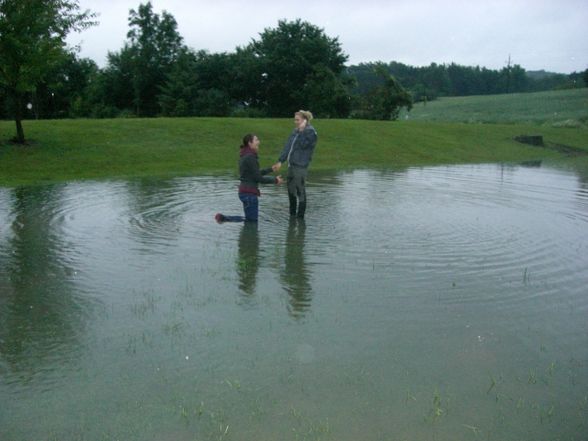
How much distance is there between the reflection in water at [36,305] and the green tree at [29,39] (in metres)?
12.5

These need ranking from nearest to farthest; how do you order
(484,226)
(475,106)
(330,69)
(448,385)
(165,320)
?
(448,385), (165,320), (484,226), (330,69), (475,106)

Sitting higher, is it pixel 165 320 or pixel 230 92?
pixel 230 92

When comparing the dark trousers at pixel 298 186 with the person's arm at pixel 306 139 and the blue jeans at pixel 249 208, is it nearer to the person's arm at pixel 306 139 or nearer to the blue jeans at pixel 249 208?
the person's arm at pixel 306 139

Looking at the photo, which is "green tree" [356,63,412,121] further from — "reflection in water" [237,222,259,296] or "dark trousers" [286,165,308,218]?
"reflection in water" [237,222,259,296]

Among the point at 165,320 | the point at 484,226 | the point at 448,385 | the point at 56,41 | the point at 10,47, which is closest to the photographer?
the point at 448,385

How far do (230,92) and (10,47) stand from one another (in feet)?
161

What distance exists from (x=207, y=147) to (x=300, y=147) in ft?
51.7

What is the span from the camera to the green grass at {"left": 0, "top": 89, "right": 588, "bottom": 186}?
22.4 meters

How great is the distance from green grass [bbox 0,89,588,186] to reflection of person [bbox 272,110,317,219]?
9.51 metres

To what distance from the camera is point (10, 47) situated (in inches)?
849

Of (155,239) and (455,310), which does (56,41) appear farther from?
(455,310)

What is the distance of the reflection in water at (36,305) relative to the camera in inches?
225

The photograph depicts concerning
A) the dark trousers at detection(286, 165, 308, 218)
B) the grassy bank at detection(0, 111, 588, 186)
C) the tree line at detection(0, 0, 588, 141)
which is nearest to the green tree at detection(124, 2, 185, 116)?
the tree line at detection(0, 0, 588, 141)

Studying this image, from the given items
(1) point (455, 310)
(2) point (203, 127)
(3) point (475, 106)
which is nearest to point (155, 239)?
(1) point (455, 310)
